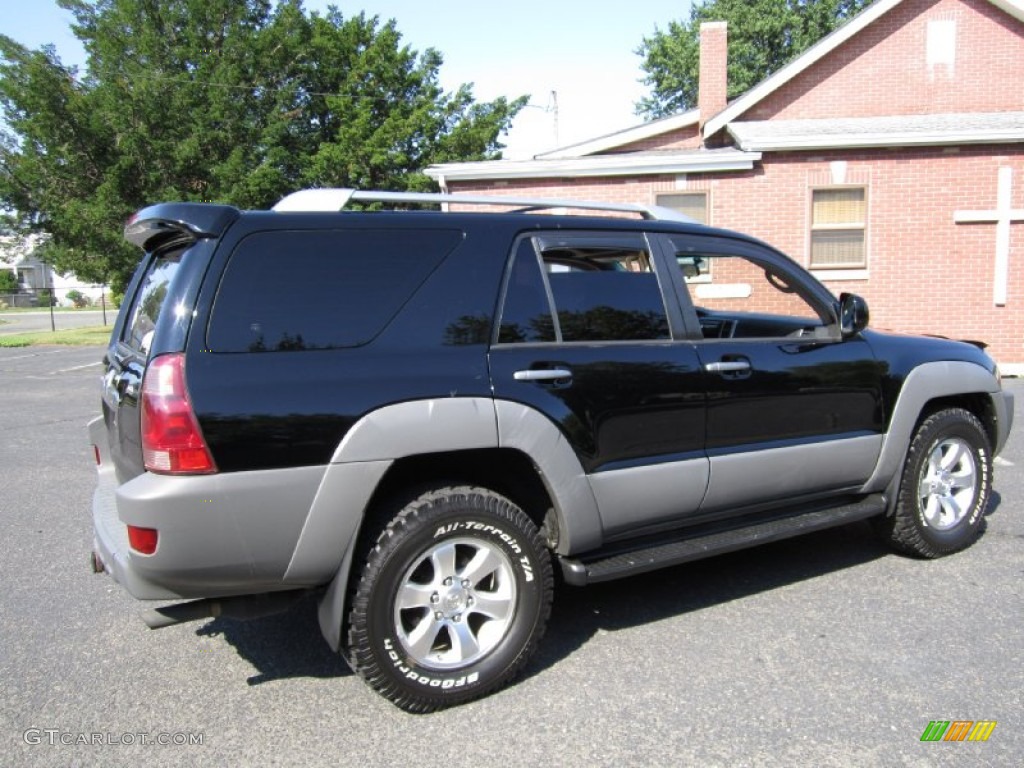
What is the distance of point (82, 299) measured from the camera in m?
54.2

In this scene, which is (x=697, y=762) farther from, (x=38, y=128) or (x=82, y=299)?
(x=82, y=299)

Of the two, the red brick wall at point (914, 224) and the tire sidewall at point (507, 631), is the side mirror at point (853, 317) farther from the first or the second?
the red brick wall at point (914, 224)

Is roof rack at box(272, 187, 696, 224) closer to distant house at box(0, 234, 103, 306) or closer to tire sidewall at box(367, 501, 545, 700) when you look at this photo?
tire sidewall at box(367, 501, 545, 700)

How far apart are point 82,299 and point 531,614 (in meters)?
58.6

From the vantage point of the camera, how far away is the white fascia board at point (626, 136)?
17047 mm

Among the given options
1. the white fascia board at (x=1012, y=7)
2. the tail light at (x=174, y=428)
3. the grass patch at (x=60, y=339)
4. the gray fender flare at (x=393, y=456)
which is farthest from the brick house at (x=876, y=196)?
the grass patch at (x=60, y=339)

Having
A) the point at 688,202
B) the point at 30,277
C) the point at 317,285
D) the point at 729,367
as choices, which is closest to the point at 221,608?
the point at 317,285

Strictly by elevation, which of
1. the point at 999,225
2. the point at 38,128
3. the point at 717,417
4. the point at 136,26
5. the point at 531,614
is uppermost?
the point at 136,26

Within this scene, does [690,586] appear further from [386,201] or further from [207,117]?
[207,117]

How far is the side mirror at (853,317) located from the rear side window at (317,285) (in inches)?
85.2

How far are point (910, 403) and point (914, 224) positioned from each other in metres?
9.79

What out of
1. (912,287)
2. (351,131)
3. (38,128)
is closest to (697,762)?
(912,287)

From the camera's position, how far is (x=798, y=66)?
15070mm

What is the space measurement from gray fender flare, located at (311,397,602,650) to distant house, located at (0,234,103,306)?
99.6 feet
